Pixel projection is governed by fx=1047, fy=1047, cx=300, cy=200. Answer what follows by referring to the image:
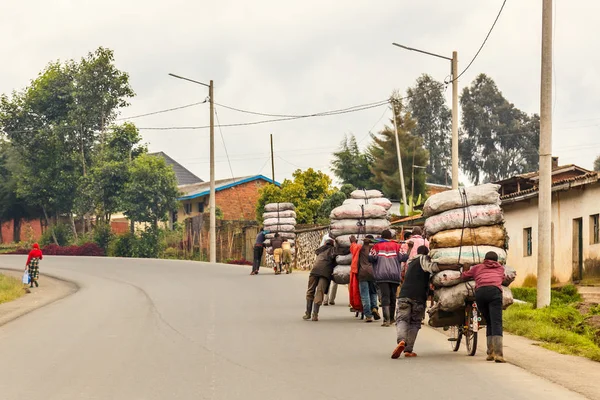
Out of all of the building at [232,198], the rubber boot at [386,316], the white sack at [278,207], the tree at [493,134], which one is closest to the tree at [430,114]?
the tree at [493,134]

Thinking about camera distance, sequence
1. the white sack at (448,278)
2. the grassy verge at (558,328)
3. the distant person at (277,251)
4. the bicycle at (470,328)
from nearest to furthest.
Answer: the bicycle at (470,328), the white sack at (448,278), the grassy verge at (558,328), the distant person at (277,251)

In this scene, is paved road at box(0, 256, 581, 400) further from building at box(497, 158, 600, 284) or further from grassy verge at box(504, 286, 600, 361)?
building at box(497, 158, 600, 284)

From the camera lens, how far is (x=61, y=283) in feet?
120

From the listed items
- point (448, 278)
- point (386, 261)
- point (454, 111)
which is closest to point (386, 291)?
point (386, 261)

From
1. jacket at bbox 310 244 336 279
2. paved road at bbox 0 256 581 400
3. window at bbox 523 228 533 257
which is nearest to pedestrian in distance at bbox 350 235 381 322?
paved road at bbox 0 256 581 400

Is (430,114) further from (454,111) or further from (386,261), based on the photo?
(386,261)

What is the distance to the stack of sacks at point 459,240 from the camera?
15.3 m

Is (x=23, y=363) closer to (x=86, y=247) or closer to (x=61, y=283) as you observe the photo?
(x=61, y=283)

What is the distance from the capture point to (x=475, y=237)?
51.8ft

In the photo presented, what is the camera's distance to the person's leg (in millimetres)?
20094

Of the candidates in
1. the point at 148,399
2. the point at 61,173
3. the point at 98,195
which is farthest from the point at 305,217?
the point at 148,399

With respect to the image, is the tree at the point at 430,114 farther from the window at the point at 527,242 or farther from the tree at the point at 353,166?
the window at the point at 527,242

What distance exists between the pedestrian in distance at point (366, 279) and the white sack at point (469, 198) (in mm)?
3679

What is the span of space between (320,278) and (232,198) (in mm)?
56000
